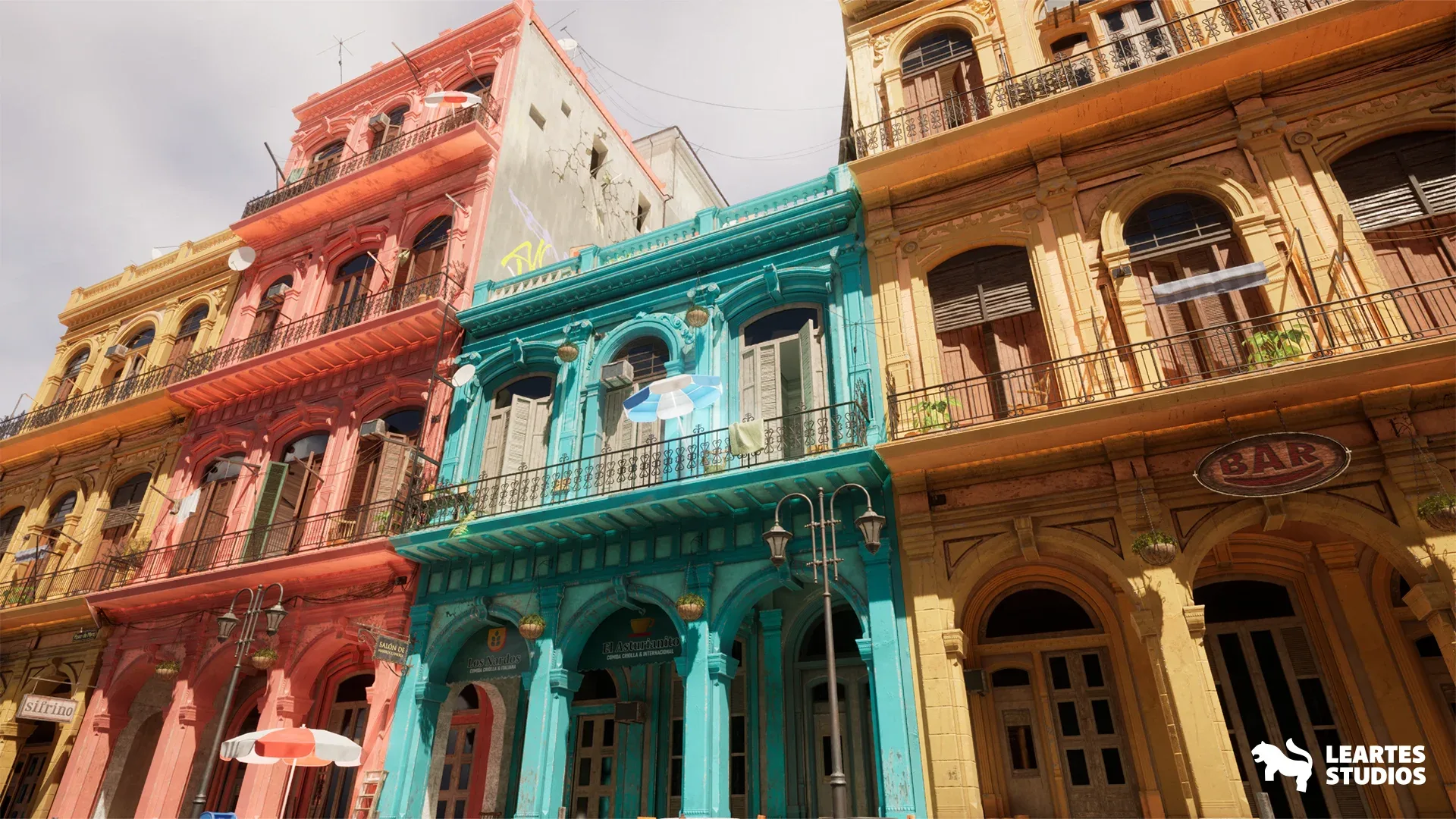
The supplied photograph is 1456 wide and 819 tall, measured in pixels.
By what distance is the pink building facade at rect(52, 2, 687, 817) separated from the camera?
44.8ft

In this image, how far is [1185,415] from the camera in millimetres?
8914

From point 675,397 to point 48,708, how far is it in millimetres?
13444

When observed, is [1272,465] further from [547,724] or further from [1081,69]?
[547,724]

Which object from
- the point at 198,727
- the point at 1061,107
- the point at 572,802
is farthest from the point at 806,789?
the point at 198,727

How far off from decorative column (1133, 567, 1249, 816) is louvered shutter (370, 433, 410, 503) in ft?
37.7

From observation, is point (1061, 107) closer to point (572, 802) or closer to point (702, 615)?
point (702, 615)

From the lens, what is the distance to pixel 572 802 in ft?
40.7

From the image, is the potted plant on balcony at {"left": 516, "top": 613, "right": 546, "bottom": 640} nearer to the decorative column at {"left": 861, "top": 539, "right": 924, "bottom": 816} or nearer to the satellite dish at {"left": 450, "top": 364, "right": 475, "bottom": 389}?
the satellite dish at {"left": 450, "top": 364, "right": 475, "bottom": 389}

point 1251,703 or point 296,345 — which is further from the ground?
point 296,345

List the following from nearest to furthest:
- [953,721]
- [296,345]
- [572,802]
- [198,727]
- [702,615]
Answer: [953,721] < [702,615] < [572,802] < [198,727] < [296,345]

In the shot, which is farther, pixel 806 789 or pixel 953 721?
pixel 806 789

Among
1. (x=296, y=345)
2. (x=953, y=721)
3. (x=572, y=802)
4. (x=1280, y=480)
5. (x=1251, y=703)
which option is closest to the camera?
(x=1280, y=480)

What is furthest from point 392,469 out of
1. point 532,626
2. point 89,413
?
point 89,413

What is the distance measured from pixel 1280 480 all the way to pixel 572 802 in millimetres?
10576
